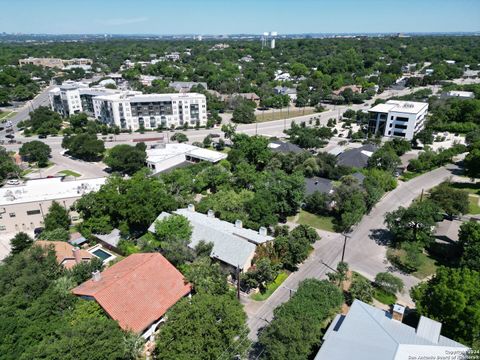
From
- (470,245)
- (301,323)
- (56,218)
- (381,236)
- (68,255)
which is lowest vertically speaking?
(381,236)

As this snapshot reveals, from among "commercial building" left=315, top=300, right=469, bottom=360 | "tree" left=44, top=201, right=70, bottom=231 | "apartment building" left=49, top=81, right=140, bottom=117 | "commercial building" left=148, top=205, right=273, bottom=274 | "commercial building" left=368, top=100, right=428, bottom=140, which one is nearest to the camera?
"commercial building" left=315, top=300, right=469, bottom=360

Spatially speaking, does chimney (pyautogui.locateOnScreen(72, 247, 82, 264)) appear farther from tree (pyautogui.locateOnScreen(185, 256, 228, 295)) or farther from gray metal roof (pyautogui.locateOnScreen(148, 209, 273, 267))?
tree (pyautogui.locateOnScreen(185, 256, 228, 295))

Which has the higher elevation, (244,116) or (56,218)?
(56,218)

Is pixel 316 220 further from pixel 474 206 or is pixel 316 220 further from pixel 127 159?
pixel 127 159

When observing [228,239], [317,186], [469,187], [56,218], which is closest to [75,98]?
[56,218]

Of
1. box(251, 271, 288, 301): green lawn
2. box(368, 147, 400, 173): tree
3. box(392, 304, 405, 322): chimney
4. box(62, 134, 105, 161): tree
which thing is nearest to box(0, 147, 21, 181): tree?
box(62, 134, 105, 161): tree

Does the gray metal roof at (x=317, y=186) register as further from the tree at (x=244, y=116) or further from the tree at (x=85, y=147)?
the tree at (x=244, y=116)

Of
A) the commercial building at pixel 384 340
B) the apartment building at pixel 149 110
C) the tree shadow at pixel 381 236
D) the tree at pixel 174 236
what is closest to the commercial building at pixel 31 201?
the tree at pixel 174 236
